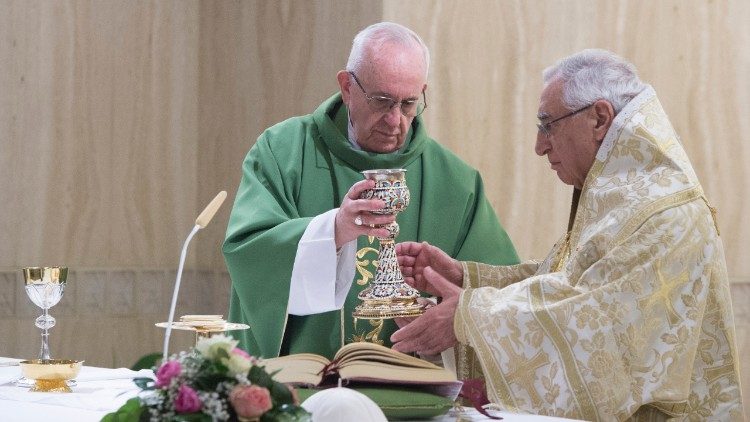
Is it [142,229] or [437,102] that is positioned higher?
[437,102]

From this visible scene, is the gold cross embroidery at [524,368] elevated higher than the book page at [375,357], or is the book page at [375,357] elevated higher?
the book page at [375,357]

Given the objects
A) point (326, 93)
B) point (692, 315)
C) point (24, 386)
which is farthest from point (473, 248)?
point (326, 93)

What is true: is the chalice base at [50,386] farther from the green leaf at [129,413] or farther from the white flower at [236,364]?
the white flower at [236,364]

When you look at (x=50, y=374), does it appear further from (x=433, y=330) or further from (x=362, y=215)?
(x=433, y=330)

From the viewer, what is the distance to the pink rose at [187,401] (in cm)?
203

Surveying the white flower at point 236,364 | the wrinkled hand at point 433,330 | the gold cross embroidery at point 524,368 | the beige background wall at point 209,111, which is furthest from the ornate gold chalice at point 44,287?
the beige background wall at point 209,111

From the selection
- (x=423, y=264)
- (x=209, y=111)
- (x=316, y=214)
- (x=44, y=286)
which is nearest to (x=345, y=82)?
(x=316, y=214)

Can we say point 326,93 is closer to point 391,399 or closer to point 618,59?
point 618,59

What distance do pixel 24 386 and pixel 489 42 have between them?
332cm

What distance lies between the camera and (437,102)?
238 inches

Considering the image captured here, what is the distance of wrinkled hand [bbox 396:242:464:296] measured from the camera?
3.99m

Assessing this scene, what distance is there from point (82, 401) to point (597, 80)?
5.92 ft

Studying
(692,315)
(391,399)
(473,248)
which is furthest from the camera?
(473,248)

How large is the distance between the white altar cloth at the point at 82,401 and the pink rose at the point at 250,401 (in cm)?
57
